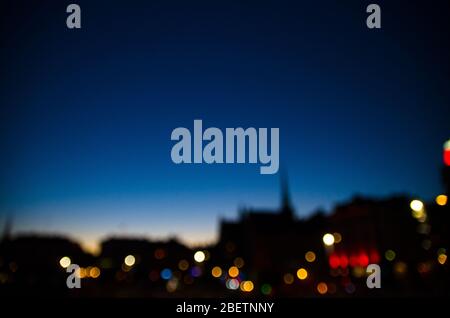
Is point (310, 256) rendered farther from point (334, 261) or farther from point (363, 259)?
point (363, 259)

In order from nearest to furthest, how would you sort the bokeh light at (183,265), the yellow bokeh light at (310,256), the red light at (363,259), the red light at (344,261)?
the red light at (363,259) → the red light at (344,261) → the yellow bokeh light at (310,256) → the bokeh light at (183,265)

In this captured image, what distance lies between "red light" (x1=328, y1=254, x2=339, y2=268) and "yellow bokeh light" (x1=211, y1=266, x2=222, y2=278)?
2385 centimetres

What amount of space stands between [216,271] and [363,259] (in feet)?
118

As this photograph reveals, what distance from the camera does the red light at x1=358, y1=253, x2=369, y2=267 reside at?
198 feet

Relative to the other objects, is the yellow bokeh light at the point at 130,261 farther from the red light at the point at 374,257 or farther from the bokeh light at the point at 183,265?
the red light at the point at 374,257

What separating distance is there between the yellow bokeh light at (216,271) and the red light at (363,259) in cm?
3105

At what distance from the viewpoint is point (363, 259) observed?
60.9 m

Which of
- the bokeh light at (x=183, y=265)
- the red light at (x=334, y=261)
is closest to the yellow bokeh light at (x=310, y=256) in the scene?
the red light at (x=334, y=261)

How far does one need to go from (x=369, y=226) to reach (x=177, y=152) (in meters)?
55.2

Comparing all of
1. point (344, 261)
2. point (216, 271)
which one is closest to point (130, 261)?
point (216, 271)

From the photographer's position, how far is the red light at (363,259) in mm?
60206

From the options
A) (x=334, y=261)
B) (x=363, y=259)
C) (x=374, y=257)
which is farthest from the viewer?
(x=334, y=261)

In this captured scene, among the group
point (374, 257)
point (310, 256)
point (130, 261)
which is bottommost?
point (130, 261)
